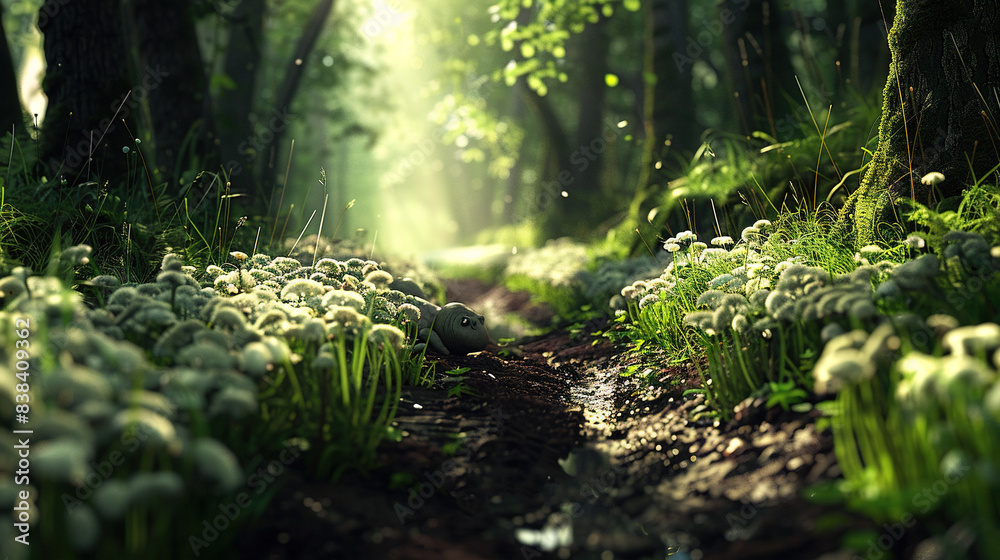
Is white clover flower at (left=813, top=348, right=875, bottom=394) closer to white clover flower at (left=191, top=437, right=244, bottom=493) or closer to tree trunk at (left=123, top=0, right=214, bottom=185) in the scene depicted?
white clover flower at (left=191, top=437, right=244, bottom=493)

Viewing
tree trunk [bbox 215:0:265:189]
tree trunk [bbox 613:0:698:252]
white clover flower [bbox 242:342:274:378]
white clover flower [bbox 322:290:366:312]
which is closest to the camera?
white clover flower [bbox 242:342:274:378]

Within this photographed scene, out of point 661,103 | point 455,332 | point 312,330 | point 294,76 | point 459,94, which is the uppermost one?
point 294,76

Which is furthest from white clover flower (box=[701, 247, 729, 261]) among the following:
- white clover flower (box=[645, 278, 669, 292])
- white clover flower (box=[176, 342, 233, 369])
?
white clover flower (box=[176, 342, 233, 369])

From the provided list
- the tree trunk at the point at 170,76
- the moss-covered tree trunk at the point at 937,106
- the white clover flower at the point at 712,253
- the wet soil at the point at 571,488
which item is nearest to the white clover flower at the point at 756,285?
the white clover flower at the point at 712,253

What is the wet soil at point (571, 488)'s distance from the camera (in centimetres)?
211

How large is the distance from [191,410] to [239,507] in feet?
1.37

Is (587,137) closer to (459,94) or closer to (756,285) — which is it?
(459,94)

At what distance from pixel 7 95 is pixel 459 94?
934 centimetres

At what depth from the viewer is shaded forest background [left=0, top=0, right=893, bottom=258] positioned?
5988mm

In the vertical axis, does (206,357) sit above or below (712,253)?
above

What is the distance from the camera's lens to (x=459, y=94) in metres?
14.3

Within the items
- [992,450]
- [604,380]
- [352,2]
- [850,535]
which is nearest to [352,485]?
[850,535]

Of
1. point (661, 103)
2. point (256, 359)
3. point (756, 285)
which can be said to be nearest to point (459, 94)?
point (661, 103)

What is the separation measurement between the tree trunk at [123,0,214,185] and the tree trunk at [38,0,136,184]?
1.59m
